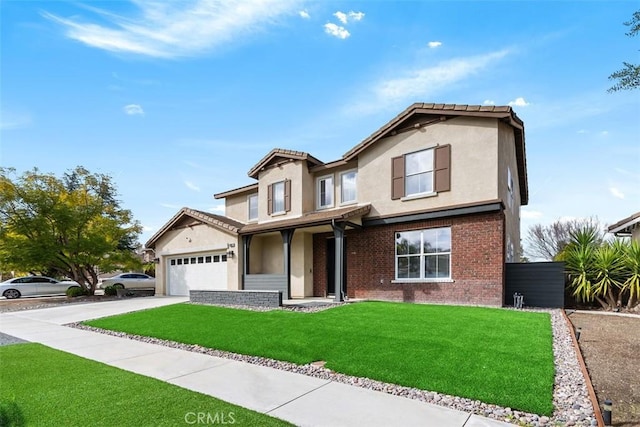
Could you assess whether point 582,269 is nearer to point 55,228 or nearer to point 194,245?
point 194,245

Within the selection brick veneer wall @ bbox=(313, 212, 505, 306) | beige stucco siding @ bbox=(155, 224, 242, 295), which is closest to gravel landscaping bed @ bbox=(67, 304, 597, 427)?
brick veneer wall @ bbox=(313, 212, 505, 306)

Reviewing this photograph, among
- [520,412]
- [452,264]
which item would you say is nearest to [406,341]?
[520,412]

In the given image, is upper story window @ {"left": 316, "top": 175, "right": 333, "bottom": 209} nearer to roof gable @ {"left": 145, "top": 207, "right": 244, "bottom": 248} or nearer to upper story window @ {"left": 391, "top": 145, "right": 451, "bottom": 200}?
upper story window @ {"left": 391, "top": 145, "right": 451, "bottom": 200}

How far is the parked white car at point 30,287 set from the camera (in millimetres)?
22875

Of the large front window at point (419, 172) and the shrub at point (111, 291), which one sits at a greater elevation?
the large front window at point (419, 172)

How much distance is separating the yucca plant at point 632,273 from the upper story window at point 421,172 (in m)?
6.20

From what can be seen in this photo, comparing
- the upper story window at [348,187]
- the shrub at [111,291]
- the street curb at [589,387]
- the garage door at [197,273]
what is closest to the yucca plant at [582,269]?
the street curb at [589,387]

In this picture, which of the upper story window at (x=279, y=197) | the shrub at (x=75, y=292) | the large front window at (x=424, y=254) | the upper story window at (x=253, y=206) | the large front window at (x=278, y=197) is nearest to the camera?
the large front window at (x=424, y=254)

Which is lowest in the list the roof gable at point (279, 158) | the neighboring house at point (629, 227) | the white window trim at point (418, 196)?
the neighboring house at point (629, 227)

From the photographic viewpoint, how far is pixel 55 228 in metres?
20.2

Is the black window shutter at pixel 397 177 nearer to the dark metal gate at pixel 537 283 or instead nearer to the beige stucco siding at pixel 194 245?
the dark metal gate at pixel 537 283

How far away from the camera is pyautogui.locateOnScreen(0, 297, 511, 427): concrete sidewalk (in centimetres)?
425

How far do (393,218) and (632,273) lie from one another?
7929mm

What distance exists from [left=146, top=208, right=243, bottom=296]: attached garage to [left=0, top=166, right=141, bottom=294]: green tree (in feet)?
6.28
